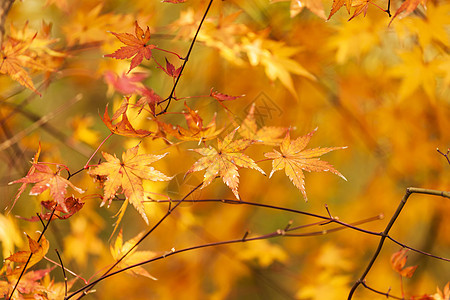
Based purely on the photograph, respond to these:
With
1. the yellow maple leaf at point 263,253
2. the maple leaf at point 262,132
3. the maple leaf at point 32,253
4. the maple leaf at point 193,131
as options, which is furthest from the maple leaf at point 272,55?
the yellow maple leaf at point 263,253

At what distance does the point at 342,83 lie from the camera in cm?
174

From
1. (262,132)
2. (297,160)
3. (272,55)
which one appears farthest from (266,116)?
(297,160)

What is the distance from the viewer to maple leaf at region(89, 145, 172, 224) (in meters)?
0.63

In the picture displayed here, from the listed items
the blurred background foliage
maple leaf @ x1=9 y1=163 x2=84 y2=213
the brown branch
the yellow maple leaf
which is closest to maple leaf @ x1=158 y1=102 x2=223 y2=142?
maple leaf @ x1=9 y1=163 x2=84 y2=213

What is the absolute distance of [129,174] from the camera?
0.66m

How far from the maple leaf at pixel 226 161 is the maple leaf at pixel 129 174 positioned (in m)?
0.06

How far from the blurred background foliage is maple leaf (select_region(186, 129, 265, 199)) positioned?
47 centimetres

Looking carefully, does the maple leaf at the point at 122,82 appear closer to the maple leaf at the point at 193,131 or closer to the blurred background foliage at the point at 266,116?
the blurred background foliage at the point at 266,116

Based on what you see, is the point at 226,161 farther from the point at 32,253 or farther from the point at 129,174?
the point at 32,253

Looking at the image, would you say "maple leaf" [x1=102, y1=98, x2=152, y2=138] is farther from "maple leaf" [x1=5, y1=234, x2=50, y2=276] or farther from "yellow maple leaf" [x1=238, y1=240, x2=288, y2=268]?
"yellow maple leaf" [x1=238, y1=240, x2=288, y2=268]

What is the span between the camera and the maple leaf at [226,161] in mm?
653

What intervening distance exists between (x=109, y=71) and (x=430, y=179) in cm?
141

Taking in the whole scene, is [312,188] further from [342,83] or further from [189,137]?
[189,137]

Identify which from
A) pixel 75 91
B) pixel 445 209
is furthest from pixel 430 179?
pixel 75 91
